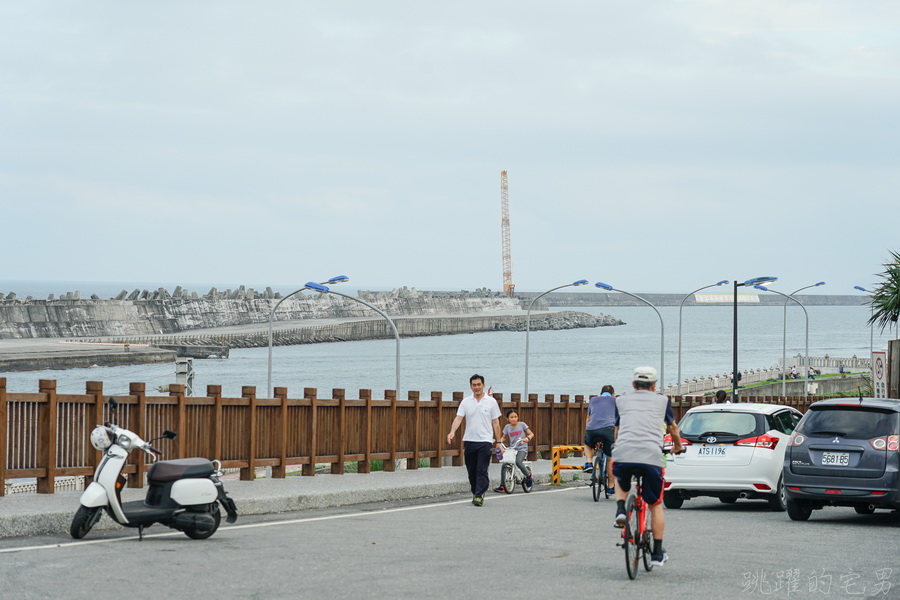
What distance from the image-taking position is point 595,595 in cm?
895

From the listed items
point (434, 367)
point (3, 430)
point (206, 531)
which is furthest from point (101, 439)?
point (434, 367)

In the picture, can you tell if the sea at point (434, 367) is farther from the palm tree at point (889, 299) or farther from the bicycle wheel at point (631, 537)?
the bicycle wheel at point (631, 537)

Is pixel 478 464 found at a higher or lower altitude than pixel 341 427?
lower

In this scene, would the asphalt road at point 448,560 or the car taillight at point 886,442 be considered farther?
the car taillight at point 886,442

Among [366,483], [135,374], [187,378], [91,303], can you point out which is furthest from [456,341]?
[366,483]

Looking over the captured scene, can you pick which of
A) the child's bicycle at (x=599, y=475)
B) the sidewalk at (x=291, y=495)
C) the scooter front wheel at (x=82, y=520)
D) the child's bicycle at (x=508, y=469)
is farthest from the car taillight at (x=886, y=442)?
the scooter front wheel at (x=82, y=520)

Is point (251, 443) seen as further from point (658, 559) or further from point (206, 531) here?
point (658, 559)

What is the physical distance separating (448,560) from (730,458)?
744 cm

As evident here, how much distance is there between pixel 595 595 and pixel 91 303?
178m

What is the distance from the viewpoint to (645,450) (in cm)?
1014

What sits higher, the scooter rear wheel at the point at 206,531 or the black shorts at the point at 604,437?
the black shorts at the point at 604,437

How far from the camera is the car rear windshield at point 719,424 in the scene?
682 inches

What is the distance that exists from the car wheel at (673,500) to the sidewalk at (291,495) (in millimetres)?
2633

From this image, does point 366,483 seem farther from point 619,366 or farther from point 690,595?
point 619,366
